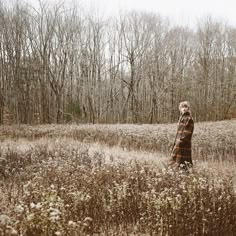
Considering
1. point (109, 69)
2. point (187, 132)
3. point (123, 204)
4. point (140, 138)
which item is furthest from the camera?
point (109, 69)

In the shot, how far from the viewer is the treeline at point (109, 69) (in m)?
29.8

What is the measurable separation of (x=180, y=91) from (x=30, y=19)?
16.6m

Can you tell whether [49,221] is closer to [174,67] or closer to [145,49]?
[145,49]

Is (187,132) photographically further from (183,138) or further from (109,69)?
(109,69)

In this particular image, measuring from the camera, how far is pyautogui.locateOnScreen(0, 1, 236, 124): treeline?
29.8m

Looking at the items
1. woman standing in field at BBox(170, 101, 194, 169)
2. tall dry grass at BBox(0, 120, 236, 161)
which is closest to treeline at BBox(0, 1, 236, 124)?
tall dry grass at BBox(0, 120, 236, 161)

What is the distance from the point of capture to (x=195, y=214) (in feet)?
16.4

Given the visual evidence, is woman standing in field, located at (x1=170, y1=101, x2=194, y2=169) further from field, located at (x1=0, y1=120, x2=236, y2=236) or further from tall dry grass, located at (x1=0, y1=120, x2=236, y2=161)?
tall dry grass, located at (x1=0, y1=120, x2=236, y2=161)

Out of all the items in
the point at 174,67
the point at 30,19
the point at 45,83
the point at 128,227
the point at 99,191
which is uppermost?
the point at 30,19

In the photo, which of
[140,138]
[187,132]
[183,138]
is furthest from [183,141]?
[140,138]

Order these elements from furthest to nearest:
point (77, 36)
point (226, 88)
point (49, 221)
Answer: point (226, 88) → point (77, 36) → point (49, 221)

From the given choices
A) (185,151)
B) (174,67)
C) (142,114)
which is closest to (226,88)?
(174,67)

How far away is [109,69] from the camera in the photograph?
36.3 metres

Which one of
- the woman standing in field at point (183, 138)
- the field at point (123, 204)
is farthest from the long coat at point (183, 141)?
the field at point (123, 204)
